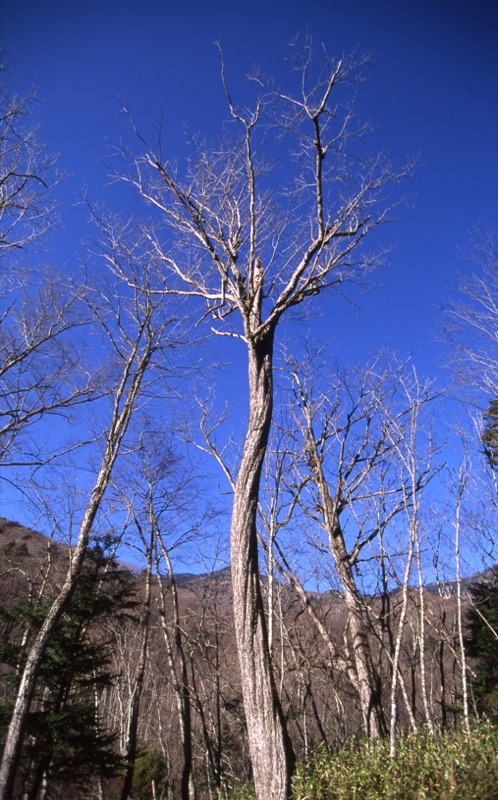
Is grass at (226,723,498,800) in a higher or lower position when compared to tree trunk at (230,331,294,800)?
lower

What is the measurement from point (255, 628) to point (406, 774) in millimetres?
1969

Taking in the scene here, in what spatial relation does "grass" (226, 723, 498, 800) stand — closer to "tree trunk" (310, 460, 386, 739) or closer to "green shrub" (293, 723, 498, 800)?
"green shrub" (293, 723, 498, 800)

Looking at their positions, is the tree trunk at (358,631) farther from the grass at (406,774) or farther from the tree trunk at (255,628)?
the tree trunk at (255,628)

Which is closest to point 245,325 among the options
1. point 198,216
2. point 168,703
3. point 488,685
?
point 198,216

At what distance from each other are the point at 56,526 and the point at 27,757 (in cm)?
461

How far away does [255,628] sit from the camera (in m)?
4.61

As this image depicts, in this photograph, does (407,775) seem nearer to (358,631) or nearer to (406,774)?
(406,774)

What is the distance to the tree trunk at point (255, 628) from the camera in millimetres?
4191

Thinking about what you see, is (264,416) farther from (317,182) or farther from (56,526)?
(56,526)

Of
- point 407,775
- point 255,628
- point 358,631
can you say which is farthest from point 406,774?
point 358,631

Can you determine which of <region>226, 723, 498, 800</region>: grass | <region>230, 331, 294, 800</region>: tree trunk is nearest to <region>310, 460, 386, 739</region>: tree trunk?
<region>226, 723, 498, 800</region>: grass

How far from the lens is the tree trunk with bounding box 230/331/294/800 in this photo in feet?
13.8

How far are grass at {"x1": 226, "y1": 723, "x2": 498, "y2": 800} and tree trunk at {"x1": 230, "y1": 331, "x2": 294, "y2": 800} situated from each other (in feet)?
0.91

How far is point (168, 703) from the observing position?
82.5ft
